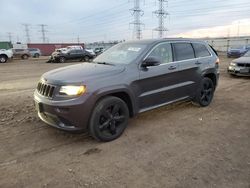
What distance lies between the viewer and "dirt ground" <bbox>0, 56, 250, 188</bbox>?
3045 millimetres

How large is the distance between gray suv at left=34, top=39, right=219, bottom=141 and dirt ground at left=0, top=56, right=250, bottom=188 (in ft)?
1.30

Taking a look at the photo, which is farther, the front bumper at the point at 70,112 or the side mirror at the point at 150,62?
the side mirror at the point at 150,62

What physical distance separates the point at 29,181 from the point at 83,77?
5.52 feet

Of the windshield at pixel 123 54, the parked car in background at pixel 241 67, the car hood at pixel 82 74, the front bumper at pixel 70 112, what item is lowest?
the parked car in background at pixel 241 67

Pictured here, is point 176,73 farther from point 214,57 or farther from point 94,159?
point 94,159

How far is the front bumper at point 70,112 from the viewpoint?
368 cm

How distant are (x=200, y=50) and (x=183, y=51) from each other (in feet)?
2.63

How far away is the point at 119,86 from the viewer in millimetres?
4086

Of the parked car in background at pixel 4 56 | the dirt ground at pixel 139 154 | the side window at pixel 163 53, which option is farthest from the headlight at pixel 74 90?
the parked car in background at pixel 4 56

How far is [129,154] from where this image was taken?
145 inches

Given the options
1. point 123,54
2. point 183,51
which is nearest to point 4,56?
point 123,54

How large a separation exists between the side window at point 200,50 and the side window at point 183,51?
19 cm

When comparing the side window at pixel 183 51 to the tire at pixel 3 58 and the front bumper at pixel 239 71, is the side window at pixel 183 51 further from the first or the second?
the tire at pixel 3 58

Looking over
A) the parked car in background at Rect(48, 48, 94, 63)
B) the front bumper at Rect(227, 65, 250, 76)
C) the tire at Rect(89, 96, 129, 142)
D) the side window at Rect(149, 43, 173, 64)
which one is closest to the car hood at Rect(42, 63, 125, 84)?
the tire at Rect(89, 96, 129, 142)
